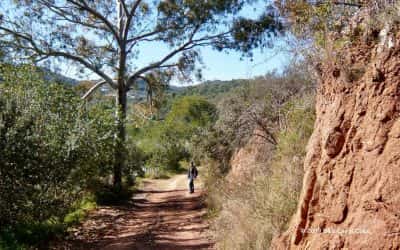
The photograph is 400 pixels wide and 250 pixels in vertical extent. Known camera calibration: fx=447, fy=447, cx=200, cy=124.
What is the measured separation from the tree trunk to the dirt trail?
4.58 ft

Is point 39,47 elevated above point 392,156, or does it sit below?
above

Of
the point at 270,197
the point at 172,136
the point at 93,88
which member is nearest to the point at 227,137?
the point at 93,88

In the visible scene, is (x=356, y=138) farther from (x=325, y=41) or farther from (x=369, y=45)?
(x=325, y=41)

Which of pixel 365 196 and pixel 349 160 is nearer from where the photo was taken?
pixel 365 196

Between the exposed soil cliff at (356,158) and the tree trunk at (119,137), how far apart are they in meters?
12.6

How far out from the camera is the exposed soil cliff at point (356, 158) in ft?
15.0

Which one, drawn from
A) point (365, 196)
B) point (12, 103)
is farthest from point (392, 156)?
point (12, 103)

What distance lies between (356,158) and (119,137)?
14347 millimetres

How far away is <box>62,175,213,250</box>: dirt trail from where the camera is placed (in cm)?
1130

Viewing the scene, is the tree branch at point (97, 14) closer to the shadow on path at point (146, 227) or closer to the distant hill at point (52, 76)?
the distant hill at point (52, 76)

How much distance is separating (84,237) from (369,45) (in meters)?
9.32

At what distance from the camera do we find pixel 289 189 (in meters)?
7.54

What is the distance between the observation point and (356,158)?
16.9ft

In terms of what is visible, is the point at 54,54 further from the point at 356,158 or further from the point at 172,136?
the point at 172,136
